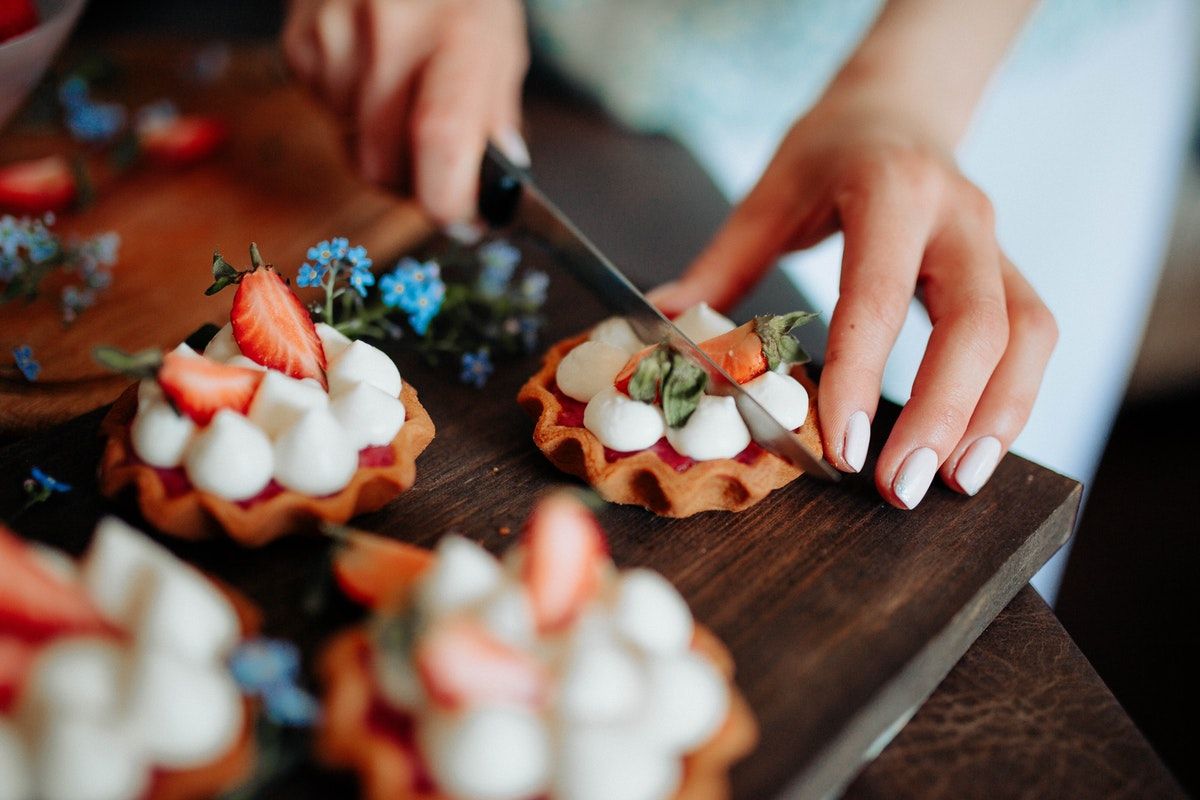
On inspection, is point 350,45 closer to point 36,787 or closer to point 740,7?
point 740,7

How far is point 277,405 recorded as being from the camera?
1.40 m

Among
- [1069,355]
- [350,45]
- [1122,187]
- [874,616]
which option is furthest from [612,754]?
[1122,187]

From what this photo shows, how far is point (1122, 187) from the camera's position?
3143 millimetres

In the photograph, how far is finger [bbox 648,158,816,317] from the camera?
6.95 feet

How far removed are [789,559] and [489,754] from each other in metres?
0.68

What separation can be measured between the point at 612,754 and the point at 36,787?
615mm

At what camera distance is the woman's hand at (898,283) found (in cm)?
163

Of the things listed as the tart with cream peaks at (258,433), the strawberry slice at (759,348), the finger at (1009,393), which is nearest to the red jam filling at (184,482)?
the tart with cream peaks at (258,433)

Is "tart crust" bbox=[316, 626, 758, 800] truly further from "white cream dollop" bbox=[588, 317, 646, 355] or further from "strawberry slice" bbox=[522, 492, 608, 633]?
"white cream dollop" bbox=[588, 317, 646, 355]

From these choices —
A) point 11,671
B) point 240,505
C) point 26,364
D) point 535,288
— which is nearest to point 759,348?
point 535,288

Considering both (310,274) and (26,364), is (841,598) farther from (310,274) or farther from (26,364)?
(26,364)

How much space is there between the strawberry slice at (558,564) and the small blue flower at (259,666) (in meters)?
0.31

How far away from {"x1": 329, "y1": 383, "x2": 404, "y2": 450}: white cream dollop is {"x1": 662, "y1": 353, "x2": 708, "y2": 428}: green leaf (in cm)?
44

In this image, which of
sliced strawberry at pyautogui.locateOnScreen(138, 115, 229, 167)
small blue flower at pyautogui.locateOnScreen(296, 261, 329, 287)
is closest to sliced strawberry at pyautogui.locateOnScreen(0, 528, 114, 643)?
small blue flower at pyautogui.locateOnScreen(296, 261, 329, 287)
